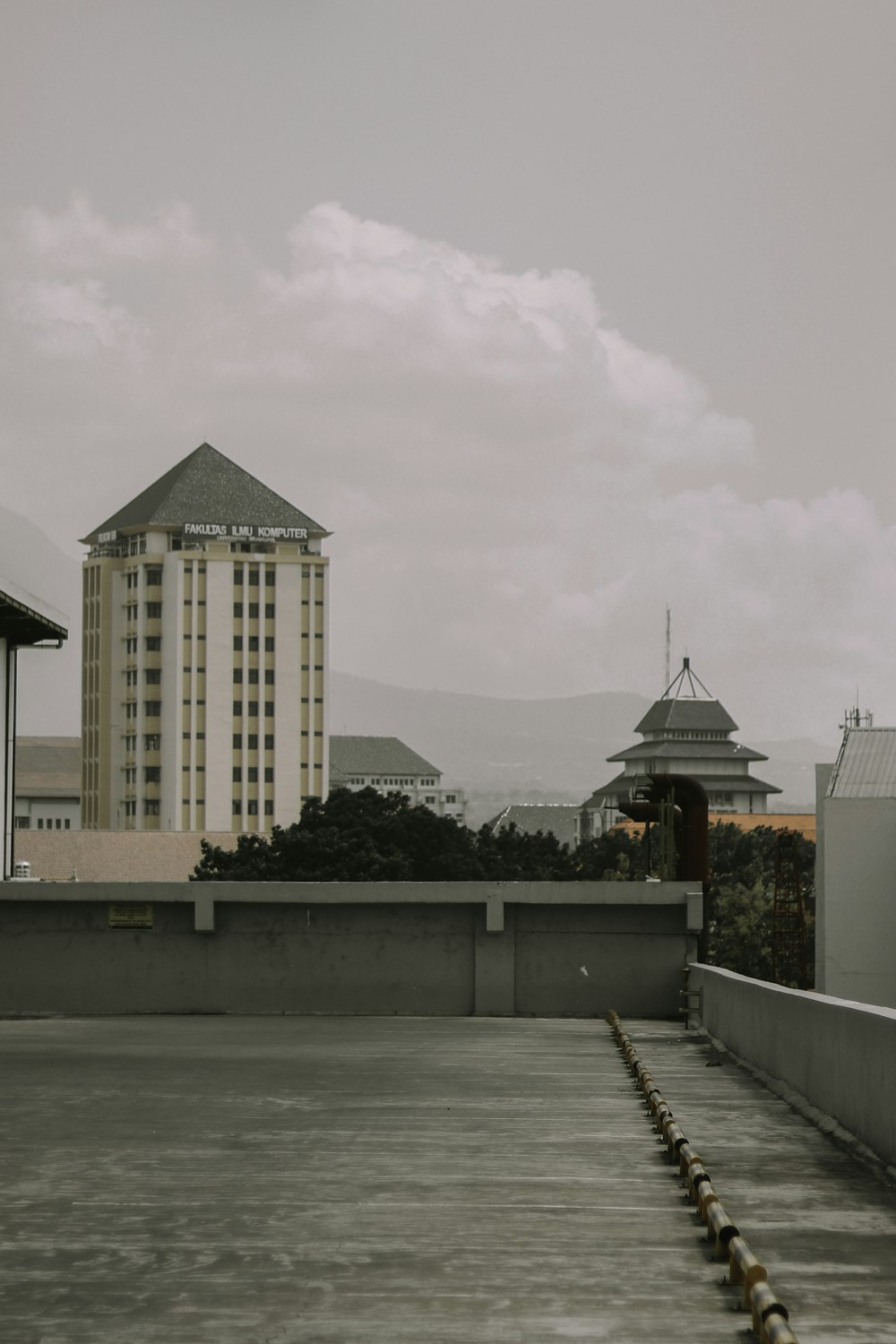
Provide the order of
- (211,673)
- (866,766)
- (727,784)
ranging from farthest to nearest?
(727,784) < (211,673) < (866,766)

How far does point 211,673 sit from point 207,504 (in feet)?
66.2

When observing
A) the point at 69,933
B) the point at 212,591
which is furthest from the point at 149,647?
the point at 69,933

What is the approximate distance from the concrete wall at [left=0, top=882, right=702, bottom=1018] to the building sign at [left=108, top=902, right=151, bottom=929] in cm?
8

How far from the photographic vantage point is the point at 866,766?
221ft

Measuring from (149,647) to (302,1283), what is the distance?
579 feet

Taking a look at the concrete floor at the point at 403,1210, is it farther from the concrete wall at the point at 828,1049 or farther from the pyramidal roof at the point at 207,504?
the pyramidal roof at the point at 207,504

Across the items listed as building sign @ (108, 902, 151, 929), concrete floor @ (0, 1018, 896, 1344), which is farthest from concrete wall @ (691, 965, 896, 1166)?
building sign @ (108, 902, 151, 929)

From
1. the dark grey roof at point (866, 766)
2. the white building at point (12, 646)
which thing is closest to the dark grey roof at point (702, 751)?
the dark grey roof at point (866, 766)

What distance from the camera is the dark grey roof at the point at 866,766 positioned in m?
65.9

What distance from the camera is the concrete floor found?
6.59 metres

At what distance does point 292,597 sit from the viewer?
18088 centimetres

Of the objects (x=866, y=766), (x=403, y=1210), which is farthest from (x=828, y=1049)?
(x=866, y=766)

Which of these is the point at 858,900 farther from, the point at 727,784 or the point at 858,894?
the point at 727,784

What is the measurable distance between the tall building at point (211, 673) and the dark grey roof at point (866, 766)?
4516 inches
